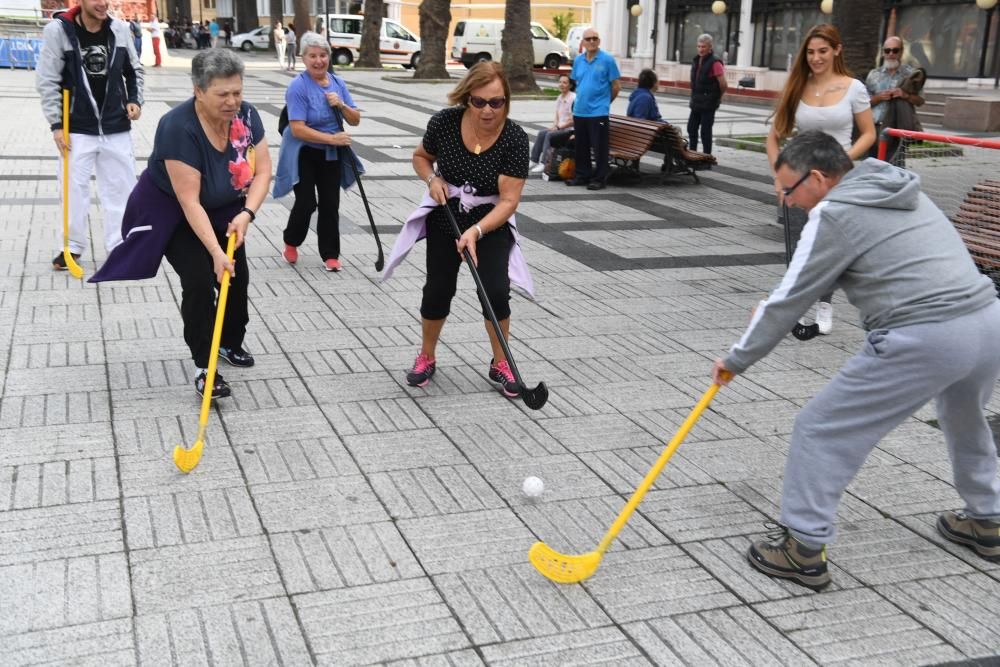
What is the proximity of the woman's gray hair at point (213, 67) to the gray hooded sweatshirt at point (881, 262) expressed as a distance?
259cm

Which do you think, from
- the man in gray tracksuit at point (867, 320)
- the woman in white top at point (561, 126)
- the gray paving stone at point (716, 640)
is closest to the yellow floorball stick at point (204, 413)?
the gray paving stone at point (716, 640)

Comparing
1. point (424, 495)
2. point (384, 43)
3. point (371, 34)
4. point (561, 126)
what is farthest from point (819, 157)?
point (384, 43)

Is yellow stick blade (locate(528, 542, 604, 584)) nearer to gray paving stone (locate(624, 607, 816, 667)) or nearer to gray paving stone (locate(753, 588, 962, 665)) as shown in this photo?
gray paving stone (locate(624, 607, 816, 667))

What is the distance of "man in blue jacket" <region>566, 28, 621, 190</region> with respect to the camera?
453 inches

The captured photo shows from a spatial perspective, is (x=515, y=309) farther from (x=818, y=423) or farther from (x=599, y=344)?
(x=818, y=423)

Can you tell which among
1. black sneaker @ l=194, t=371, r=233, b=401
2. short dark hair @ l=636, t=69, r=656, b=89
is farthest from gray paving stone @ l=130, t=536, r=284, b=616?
short dark hair @ l=636, t=69, r=656, b=89

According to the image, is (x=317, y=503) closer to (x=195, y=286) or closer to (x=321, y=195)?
(x=195, y=286)

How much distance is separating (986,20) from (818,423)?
2543 centimetres

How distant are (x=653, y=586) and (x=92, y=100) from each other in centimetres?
521

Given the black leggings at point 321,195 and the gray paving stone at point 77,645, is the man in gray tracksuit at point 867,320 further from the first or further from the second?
the black leggings at point 321,195

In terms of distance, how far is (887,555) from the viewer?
370 cm

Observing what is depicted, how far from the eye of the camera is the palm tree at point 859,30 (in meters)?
12.4

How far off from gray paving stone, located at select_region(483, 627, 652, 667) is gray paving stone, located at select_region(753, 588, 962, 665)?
511 mm

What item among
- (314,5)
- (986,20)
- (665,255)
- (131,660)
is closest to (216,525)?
(131,660)
